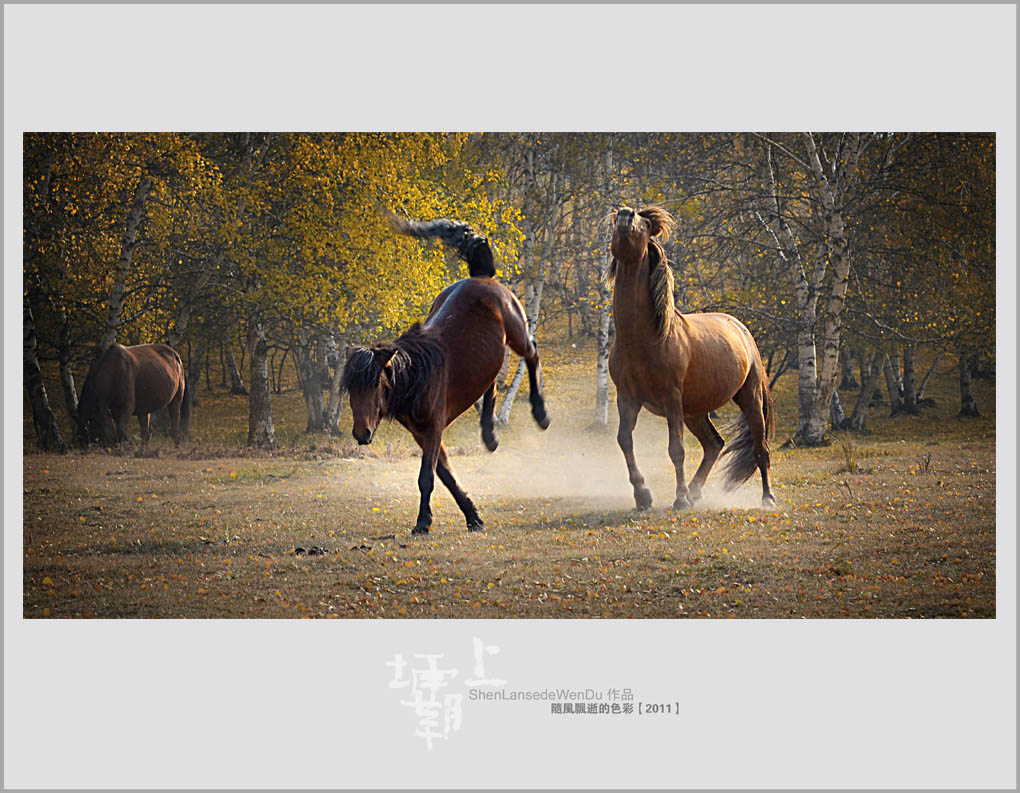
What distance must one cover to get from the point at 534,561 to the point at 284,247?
4.57 m

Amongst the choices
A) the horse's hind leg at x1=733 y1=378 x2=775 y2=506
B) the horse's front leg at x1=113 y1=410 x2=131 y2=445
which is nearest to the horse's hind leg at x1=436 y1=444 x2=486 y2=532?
the horse's hind leg at x1=733 y1=378 x2=775 y2=506

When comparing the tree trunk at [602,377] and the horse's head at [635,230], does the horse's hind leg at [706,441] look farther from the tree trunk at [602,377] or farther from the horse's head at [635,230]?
the horse's head at [635,230]

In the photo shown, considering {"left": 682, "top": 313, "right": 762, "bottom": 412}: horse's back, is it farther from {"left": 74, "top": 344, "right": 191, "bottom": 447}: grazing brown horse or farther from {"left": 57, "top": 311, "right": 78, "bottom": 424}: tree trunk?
{"left": 57, "top": 311, "right": 78, "bottom": 424}: tree trunk

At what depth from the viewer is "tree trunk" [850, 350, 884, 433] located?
10.3 meters

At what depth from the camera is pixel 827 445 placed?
1024 cm

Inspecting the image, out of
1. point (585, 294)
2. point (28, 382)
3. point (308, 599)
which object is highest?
point (585, 294)

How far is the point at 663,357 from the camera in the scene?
8078 millimetres

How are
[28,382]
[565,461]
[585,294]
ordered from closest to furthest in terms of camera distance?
[28,382] < [565,461] < [585,294]

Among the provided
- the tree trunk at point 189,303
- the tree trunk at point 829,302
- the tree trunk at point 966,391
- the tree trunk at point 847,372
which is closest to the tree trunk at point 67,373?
the tree trunk at point 189,303

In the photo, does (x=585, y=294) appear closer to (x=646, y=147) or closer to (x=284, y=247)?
(x=646, y=147)

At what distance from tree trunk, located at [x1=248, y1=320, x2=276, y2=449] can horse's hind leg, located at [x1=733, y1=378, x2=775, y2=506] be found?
15.0ft

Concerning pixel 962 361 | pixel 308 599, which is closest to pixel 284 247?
pixel 308 599

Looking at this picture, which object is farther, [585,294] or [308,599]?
[585,294]

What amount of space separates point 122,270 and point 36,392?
1305 mm
